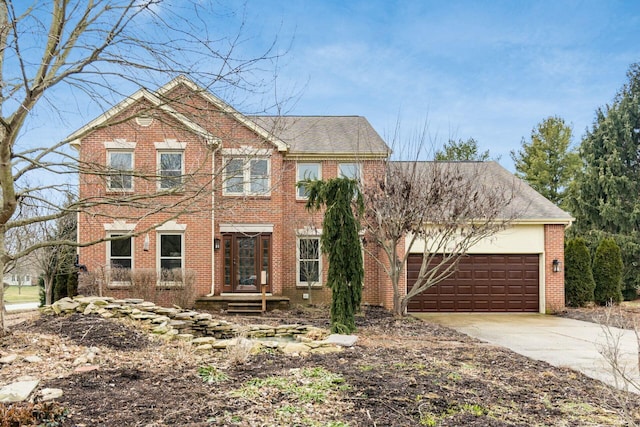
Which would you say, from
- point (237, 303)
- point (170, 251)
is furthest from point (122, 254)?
point (237, 303)

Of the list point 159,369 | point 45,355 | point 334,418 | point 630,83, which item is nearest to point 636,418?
point 334,418

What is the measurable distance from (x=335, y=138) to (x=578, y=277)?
Result: 9564mm

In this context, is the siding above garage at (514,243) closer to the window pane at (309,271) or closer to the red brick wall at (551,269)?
the red brick wall at (551,269)

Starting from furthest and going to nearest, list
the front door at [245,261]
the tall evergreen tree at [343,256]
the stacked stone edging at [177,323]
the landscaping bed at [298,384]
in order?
the front door at [245,261] → the tall evergreen tree at [343,256] → the stacked stone edging at [177,323] → the landscaping bed at [298,384]

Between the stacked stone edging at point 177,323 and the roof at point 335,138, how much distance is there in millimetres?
6649

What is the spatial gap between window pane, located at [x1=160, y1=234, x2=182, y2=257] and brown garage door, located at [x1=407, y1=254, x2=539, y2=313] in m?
7.38

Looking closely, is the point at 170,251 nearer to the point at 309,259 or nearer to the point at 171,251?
the point at 171,251

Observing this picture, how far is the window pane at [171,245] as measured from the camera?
15148 millimetres

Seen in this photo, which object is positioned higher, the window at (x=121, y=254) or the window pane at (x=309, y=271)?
the window at (x=121, y=254)

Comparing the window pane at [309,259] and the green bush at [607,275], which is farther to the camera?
the green bush at [607,275]

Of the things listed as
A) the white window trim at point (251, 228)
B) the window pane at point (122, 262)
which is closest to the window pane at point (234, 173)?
the white window trim at point (251, 228)

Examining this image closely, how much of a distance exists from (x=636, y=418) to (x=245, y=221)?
40.5 feet

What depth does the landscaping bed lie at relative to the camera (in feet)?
14.0

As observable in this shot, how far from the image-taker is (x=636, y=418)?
4551 mm
